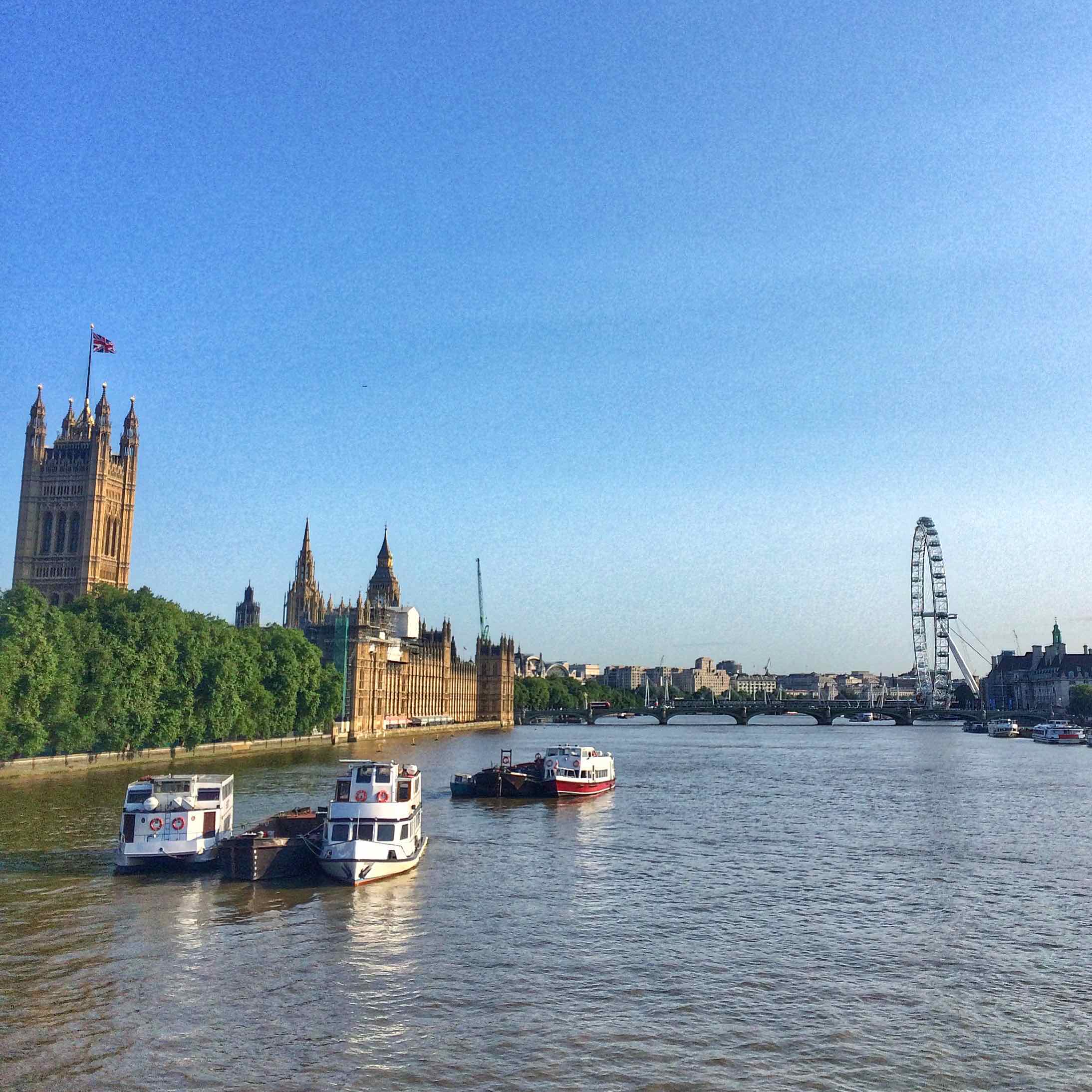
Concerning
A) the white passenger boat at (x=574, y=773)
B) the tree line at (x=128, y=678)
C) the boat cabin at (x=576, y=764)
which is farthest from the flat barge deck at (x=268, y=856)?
the boat cabin at (x=576, y=764)

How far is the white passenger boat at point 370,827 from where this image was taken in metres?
40.8

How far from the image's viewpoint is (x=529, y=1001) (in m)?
27.2

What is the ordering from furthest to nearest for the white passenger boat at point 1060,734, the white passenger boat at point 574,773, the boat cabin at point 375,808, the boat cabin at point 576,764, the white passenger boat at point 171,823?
the white passenger boat at point 1060,734 → the boat cabin at point 576,764 → the white passenger boat at point 574,773 → the boat cabin at point 375,808 → the white passenger boat at point 171,823

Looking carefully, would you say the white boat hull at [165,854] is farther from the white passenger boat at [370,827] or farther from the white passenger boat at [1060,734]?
the white passenger boat at [1060,734]

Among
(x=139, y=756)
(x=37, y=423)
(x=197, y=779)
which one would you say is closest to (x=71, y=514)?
(x=37, y=423)

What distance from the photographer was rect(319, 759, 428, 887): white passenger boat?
40.8 m

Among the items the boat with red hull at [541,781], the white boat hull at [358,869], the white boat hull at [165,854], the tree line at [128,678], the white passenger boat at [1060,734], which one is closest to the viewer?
the white boat hull at [358,869]

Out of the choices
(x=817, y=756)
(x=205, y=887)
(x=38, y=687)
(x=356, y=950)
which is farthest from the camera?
(x=817, y=756)

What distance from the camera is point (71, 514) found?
546 ft

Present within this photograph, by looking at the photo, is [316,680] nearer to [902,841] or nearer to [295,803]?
[295,803]

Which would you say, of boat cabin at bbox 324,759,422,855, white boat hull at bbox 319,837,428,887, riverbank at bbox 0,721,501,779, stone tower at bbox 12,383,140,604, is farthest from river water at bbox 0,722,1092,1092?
stone tower at bbox 12,383,140,604

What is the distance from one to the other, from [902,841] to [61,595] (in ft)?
452

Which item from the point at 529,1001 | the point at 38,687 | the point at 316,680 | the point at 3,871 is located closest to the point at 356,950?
the point at 529,1001

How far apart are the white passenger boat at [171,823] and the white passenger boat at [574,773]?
111 feet
